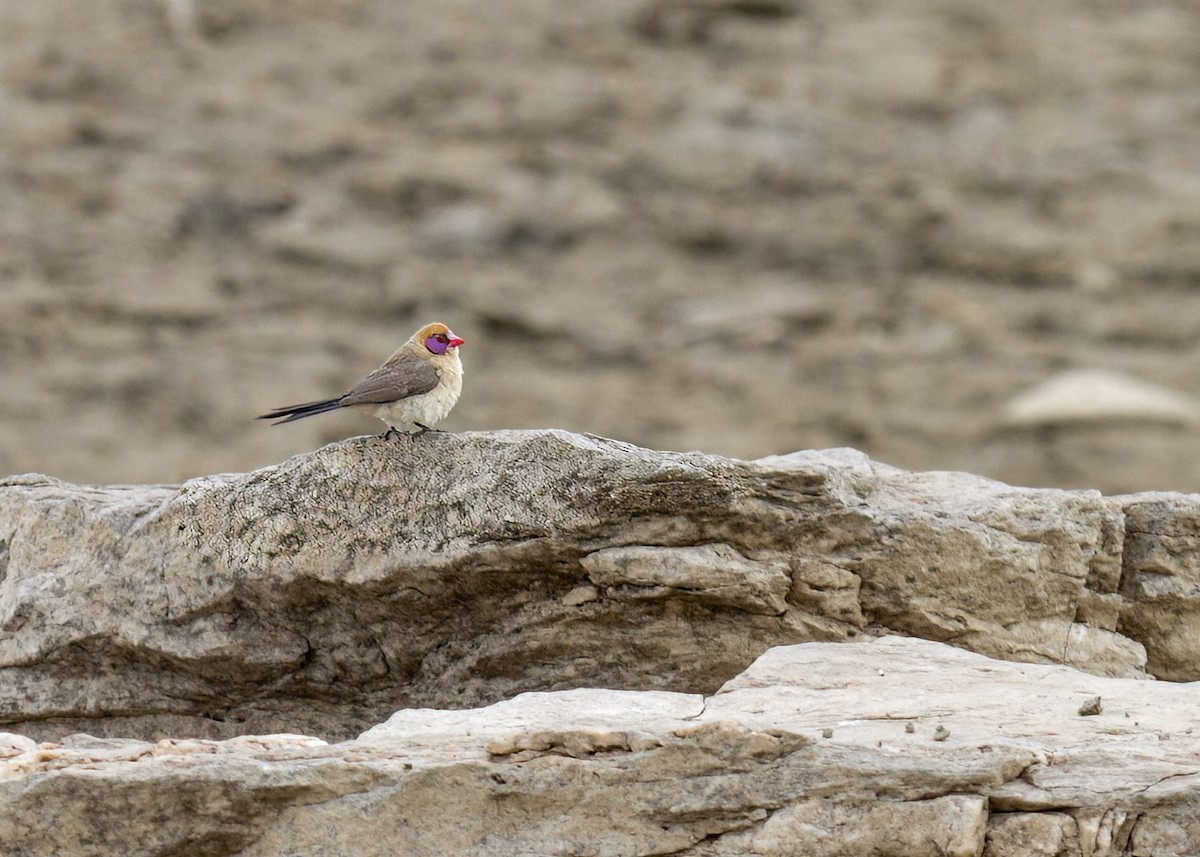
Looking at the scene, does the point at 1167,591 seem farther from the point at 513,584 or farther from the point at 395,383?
the point at 395,383

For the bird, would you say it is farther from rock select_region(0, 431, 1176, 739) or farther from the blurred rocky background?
the blurred rocky background

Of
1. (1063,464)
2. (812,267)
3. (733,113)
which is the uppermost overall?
(733,113)

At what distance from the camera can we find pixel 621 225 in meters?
18.9

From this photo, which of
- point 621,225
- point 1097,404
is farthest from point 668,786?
point 621,225

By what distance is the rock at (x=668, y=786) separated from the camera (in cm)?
496

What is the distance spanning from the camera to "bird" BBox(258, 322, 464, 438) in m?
6.58

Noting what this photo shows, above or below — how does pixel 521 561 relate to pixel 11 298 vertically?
above

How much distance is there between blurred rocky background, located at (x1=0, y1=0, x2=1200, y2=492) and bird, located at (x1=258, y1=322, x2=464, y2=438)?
940cm

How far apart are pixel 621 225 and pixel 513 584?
12.8 metres

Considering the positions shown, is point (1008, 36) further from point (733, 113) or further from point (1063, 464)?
point (1063, 464)

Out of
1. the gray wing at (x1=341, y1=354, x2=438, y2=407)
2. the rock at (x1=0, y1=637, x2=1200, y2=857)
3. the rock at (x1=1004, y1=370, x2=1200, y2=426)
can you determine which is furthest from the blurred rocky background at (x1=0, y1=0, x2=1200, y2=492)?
the rock at (x1=0, y1=637, x2=1200, y2=857)

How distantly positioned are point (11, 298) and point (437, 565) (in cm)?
1276

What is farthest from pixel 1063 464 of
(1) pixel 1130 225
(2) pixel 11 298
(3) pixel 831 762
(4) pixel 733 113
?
(3) pixel 831 762

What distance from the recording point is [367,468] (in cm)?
643
